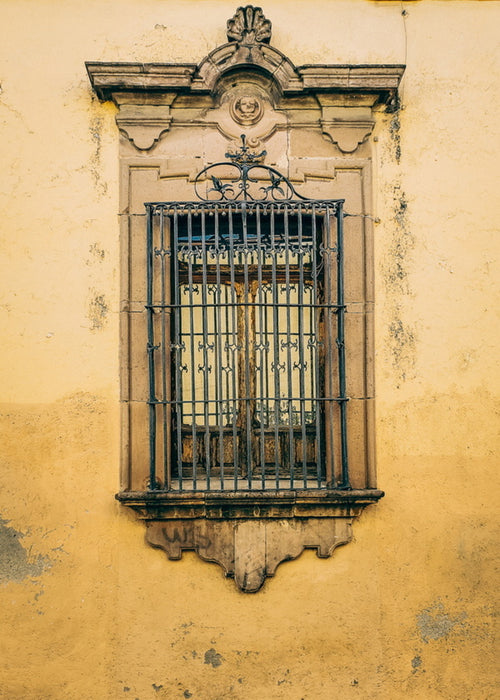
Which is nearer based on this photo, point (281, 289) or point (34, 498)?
point (34, 498)

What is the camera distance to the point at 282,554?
12.9 feet

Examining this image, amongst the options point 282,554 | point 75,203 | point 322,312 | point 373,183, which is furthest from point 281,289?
point 282,554

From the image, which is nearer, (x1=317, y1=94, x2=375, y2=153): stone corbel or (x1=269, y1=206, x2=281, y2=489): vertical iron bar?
(x1=269, y1=206, x2=281, y2=489): vertical iron bar

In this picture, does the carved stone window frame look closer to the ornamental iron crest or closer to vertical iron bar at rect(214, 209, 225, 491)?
the ornamental iron crest

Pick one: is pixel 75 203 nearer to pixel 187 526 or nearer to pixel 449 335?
pixel 187 526

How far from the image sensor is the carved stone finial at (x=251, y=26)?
4047 mm

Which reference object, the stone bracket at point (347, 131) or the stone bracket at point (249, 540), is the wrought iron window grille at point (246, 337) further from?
the stone bracket at point (347, 131)

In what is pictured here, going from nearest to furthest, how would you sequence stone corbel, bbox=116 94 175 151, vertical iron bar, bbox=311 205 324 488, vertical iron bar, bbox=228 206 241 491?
vertical iron bar, bbox=228 206 241 491 → vertical iron bar, bbox=311 205 324 488 → stone corbel, bbox=116 94 175 151

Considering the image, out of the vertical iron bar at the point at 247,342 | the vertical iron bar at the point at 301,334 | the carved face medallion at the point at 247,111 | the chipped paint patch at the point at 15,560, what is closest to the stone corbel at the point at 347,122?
the carved face medallion at the point at 247,111

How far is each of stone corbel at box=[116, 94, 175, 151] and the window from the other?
471mm

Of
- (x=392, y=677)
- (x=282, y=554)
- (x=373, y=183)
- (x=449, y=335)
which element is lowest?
(x=392, y=677)

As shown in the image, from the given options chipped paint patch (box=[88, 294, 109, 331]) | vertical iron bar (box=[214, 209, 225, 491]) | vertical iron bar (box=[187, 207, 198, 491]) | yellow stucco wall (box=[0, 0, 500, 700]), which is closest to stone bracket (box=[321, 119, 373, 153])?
yellow stucco wall (box=[0, 0, 500, 700])

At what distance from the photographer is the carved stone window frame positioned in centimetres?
394

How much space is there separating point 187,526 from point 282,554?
2.01 feet
